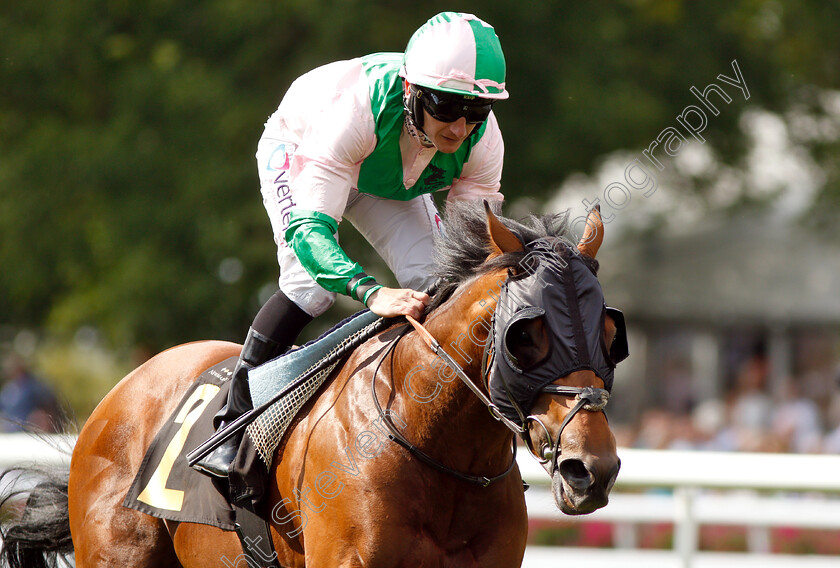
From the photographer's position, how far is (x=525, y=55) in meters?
10.7

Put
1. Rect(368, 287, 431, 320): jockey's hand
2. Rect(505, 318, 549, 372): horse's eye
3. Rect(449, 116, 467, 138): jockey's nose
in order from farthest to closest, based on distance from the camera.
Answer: Rect(449, 116, 467, 138): jockey's nose
Rect(368, 287, 431, 320): jockey's hand
Rect(505, 318, 549, 372): horse's eye

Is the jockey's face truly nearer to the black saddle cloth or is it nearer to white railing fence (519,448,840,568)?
the black saddle cloth

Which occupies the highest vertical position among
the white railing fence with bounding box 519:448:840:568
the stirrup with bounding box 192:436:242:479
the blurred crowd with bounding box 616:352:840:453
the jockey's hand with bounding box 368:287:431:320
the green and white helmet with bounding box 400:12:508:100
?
the green and white helmet with bounding box 400:12:508:100

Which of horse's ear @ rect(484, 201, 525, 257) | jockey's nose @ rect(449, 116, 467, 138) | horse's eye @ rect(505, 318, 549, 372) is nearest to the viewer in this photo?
horse's eye @ rect(505, 318, 549, 372)

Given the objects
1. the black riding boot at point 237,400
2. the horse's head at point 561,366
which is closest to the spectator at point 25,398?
the black riding boot at point 237,400

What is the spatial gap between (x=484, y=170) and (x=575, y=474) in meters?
1.36

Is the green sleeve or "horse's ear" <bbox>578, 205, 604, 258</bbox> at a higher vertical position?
"horse's ear" <bbox>578, 205, 604, 258</bbox>

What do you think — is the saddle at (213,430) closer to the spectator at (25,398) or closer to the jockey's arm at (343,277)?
the jockey's arm at (343,277)

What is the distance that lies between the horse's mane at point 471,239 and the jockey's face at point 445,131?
213 mm

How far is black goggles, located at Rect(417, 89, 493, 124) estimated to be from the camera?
9.37ft

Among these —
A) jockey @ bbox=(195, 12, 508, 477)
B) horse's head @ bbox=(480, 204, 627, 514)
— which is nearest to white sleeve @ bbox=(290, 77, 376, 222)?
jockey @ bbox=(195, 12, 508, 477)

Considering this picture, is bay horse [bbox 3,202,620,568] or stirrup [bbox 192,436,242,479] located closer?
bay horse [bbox 3,202,620,568]

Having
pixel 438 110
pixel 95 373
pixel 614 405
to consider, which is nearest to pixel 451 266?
pixel 438 110

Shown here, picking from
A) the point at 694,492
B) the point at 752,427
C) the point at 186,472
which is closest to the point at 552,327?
the point at 186,472
